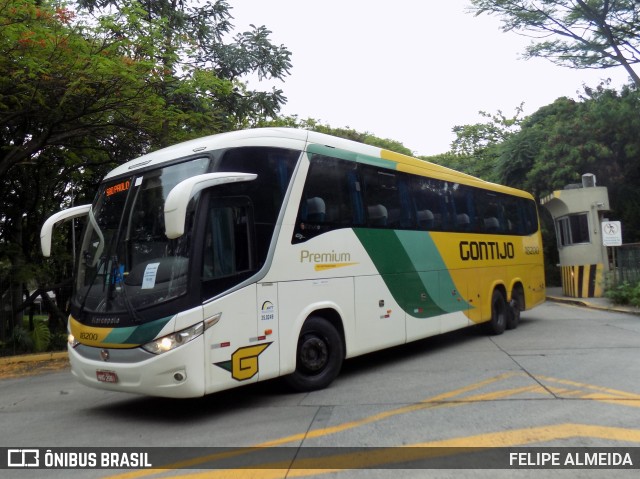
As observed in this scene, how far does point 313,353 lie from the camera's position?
720 cm

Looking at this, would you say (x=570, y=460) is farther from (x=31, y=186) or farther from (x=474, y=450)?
(x=31, y=186)

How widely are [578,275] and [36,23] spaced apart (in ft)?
59.7

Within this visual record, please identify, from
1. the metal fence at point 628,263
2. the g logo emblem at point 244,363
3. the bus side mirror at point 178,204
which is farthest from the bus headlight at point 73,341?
the metal fence at point 628,263

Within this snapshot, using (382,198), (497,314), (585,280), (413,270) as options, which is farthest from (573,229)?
(382,198)

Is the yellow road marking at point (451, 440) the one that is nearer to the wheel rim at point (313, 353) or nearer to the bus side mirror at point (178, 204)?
the wheel rim at point (313, 353)

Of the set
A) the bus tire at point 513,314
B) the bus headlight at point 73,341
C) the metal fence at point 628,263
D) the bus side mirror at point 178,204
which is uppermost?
the bus side mirror at point 178,204

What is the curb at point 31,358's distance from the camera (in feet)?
37.6

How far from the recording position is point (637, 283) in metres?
16.8

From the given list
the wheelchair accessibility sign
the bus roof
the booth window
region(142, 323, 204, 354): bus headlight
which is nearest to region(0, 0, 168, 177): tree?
the bus roof

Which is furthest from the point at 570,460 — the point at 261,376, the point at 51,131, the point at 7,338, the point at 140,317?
the point at 7,338

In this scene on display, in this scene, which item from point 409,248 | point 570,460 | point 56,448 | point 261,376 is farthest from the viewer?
point 409,248

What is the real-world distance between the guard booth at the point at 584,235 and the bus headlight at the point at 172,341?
56.8 ft

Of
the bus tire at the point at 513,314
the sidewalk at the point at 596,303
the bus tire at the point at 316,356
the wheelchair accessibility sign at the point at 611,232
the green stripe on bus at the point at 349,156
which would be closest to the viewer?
the bus tire at the point at 316,356

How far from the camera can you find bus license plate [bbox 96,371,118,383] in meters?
5.98
